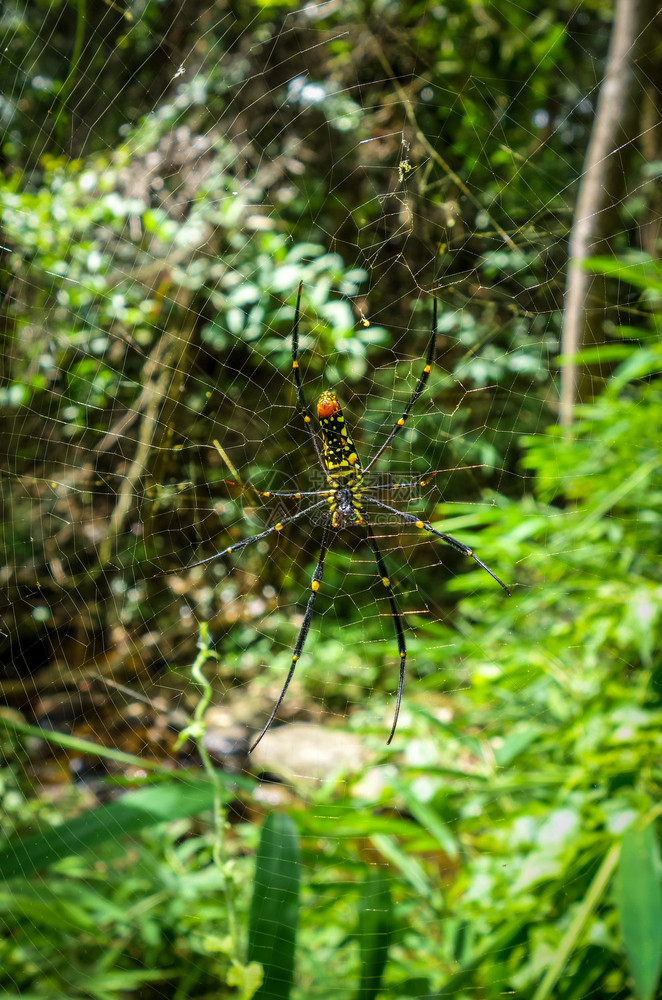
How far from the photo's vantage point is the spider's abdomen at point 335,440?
0.98 meters

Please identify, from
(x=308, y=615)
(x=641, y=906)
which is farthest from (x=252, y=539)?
(x=641, y=906)

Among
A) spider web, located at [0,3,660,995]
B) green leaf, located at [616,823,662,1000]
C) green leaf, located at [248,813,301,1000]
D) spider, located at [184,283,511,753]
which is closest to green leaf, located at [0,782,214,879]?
green leaf, located at [248,813,301,1000]

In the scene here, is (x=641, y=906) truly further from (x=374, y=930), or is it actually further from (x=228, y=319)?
(x=228, y=319)

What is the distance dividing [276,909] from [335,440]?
69 centimetres

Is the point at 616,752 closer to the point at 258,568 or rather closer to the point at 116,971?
the point at 116,971

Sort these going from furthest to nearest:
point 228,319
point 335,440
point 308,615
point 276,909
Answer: point 228,319 < point 335,440 < point 308,615 < point 276,909

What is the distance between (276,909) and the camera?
0.77m

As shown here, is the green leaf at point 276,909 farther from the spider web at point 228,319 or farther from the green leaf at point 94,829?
the spider web at point 228,319

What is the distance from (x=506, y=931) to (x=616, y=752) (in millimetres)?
280

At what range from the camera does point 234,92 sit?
65.5 inches

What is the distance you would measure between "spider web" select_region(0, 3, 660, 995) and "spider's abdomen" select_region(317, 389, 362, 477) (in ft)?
0.44

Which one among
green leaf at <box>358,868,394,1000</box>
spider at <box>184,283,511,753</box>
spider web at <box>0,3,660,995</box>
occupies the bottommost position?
green leaf at <box>358,868,394,1000</box>

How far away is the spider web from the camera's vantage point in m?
1.33

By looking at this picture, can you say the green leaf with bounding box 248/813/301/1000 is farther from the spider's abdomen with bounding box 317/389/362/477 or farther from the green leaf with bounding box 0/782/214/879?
the spider's abdomen with bounding box 317/389/362/477
